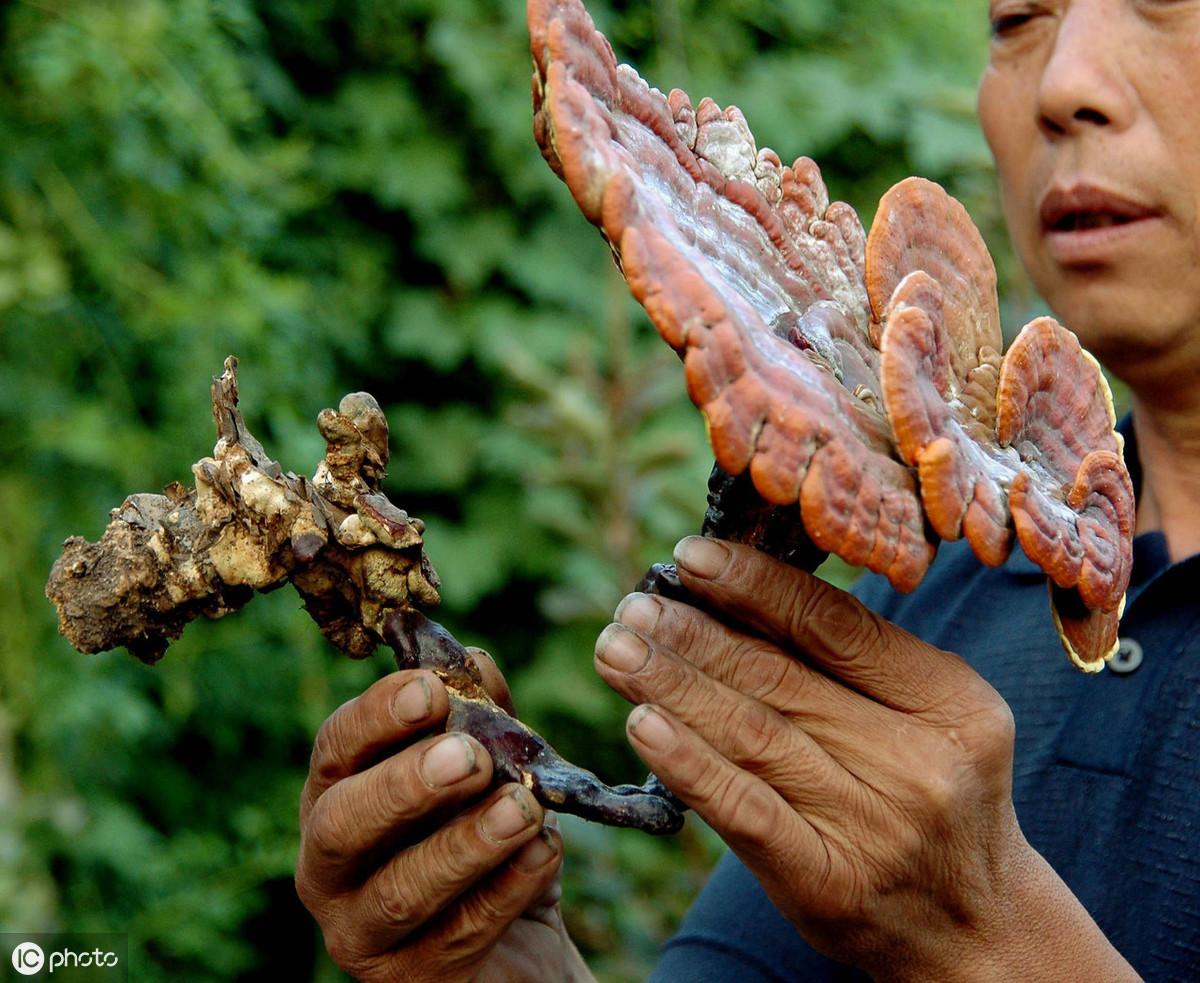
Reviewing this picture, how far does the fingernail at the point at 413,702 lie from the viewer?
1.33 meters

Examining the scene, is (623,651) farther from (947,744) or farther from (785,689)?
(947,744)

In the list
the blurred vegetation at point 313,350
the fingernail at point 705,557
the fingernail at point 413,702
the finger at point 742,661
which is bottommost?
the blurred vegetation at point 313,350

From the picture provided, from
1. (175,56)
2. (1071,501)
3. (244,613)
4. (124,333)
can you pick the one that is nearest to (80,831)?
(244,613)

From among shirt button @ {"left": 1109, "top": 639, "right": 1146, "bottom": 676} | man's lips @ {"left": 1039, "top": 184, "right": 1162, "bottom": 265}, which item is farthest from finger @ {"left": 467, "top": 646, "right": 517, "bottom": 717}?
man's lips @ {"left": 1039, "top": 184, "right": 1162, "bottom": 265}

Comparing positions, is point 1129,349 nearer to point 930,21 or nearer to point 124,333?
point 124,333

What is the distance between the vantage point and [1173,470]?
203 cm

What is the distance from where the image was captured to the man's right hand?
1.33 m

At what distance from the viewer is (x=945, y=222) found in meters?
1.40

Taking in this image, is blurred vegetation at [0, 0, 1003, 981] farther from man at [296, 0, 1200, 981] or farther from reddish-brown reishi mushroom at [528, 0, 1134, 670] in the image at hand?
reddish-brown reishi mushroom at [528, 0, 1134, 670]

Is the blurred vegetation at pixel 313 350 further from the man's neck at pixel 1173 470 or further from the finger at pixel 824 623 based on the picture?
the finger at pixel 824 623

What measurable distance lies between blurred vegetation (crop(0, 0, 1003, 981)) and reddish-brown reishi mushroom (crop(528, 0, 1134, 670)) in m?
1.90

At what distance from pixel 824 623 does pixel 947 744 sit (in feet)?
0.55

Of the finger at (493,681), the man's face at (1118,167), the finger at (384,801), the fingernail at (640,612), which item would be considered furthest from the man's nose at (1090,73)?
the finger at (384,801)

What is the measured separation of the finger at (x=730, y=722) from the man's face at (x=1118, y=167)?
906 millimetres
